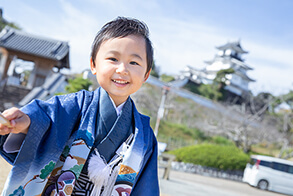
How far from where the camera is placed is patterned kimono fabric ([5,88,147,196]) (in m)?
1.44

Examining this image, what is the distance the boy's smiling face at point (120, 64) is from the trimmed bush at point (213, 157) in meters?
13.8

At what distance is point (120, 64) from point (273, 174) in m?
14.2

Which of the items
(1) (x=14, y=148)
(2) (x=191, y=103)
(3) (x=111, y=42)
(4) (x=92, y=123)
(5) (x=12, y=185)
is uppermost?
(2) (x=191, y=103)

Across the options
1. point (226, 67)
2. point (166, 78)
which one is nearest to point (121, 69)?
point (166, 78)

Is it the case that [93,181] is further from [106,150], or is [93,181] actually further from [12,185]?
[12,185]

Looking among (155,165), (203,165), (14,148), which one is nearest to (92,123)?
(14,148)

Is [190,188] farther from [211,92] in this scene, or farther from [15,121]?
[211,92]

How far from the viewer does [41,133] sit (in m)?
1.35

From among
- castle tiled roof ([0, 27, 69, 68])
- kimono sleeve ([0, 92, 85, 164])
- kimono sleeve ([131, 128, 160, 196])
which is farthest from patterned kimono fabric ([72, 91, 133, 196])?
castle tiled roof ([0, 27, 69, 68])

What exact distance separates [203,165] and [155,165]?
14.0 m

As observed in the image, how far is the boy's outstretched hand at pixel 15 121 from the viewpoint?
116 cm

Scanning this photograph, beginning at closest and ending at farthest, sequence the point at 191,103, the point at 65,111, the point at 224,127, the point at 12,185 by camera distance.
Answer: the point at 12,185
the point at 65,111
the point at 224,127
the point at 191,103

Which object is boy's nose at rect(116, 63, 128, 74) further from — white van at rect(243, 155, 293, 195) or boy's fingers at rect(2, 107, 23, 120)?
white van at rect(243, 155, 293, 195)

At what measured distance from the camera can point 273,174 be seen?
1379 cm
